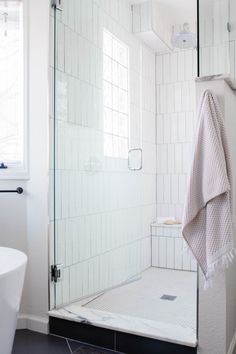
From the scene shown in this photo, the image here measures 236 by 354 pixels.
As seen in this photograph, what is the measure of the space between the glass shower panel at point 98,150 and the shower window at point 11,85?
29 centimetres

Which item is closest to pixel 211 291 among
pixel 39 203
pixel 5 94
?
pixel 39 203

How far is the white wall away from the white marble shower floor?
0.23m

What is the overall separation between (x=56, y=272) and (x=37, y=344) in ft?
1.52

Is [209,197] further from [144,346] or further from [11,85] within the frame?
[11,85]

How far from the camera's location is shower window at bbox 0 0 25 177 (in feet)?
8.43

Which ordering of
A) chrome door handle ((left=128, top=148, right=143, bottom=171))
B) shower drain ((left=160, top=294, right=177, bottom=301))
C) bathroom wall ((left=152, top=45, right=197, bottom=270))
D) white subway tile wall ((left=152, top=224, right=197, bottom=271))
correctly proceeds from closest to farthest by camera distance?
1. shower drain ((left=160, top=294, right=177, bottom=301))
2. chrome door handle ((left=128, top=148, right=143, bottom=171))
3. white subway tile wall ((left=152, top=224, right=197, bottom=271))
4. bathroom wall ((left=152, top=45, right=197, bottom=270))

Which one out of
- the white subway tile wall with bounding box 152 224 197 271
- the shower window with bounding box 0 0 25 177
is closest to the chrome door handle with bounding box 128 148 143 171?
the white subway tile wall with bounding box 152 224 197 271

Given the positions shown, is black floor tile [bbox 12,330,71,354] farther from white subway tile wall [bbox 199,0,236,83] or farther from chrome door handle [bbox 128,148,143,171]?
white subway tile wall [bbox 199,0,236,83]

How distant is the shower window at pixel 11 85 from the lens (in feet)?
8.43

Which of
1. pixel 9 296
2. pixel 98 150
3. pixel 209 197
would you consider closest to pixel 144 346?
pixel 9 296

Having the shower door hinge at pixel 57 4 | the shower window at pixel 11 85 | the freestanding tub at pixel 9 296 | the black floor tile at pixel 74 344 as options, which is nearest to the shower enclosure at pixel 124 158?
the shower door hinge at pixel 57 4

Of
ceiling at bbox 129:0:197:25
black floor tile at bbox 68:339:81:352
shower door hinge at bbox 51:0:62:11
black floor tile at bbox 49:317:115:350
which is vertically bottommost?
black floor tile at bbox 68:339:81:352

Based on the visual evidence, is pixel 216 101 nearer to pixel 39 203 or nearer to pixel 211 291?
pixel 211 291

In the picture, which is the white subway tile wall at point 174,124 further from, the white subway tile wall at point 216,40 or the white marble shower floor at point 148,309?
the white subway tile wall at point 216,40
